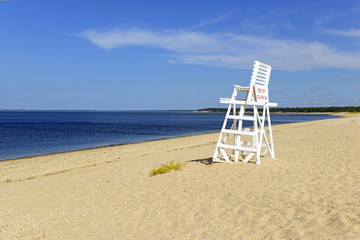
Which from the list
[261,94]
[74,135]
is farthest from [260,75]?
[74,135]

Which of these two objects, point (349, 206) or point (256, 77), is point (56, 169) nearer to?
point (256, 77)

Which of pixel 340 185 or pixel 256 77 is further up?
pixel 256 77

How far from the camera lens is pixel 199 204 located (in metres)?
6.44

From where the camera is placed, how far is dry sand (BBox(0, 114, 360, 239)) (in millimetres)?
5180

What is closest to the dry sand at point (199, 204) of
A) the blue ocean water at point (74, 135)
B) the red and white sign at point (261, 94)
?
the red and white sign at point (261, 94)

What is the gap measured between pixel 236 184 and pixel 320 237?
321 centimetres

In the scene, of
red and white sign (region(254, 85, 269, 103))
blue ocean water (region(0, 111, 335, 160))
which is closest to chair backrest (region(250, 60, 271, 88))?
red and white sign (region(254, 85, 269, 103))

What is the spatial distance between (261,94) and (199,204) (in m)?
4.74

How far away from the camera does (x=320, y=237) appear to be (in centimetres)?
457

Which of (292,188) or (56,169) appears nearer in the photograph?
(292,188)

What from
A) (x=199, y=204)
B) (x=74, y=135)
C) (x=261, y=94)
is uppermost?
(x=261, y=94)

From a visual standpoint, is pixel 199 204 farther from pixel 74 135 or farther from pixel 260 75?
pixel 74 135

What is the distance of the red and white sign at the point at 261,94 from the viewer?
9352mm

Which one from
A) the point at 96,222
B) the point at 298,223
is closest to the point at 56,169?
the point at 96,222
